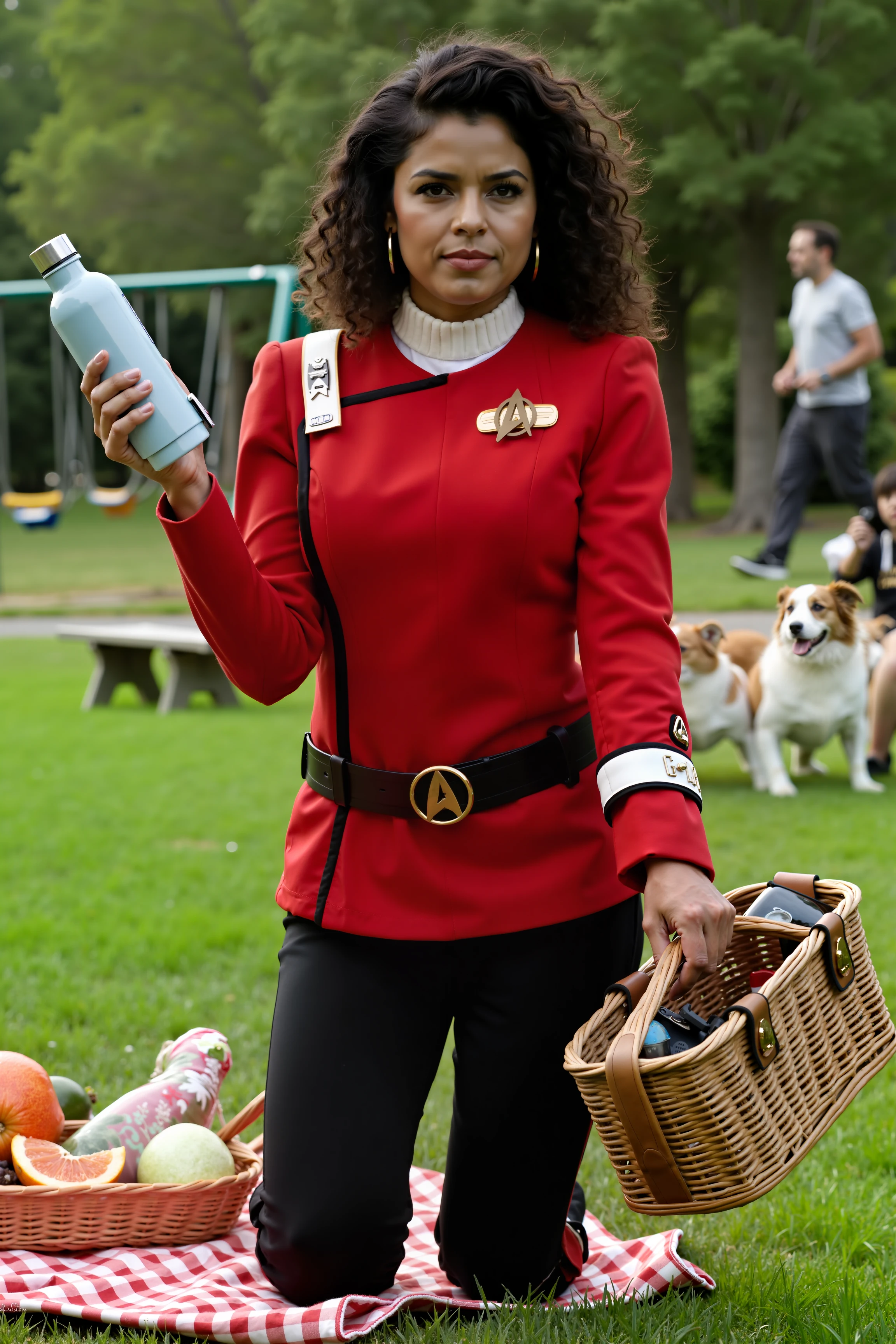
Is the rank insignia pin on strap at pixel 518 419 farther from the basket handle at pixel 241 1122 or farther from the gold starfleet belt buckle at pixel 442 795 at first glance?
the basket handle at pixel 241 1122

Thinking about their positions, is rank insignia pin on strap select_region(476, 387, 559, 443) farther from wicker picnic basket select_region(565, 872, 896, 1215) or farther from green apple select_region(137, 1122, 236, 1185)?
green apple select_region(137, 1122, 236, 1185)

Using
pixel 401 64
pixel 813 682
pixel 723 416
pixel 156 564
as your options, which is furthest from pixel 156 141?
pixel 813 682

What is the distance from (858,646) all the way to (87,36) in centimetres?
3155

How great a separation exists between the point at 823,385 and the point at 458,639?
28.7 feet

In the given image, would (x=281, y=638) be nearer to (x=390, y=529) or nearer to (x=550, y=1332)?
(x=390, y=529)

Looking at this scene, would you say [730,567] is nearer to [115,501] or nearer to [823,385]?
[823,385]

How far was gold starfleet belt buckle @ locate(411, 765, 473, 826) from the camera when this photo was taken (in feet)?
8.17

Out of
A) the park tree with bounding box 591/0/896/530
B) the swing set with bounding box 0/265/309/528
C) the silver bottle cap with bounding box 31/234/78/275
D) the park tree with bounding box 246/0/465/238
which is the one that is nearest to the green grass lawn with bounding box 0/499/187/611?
the swing set with bounding box 0/265/309/528

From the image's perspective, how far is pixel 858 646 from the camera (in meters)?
6.43

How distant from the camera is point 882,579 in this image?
23.1 feet

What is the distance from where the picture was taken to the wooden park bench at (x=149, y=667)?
9672mm

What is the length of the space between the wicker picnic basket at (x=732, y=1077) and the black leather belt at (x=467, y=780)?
1.22 ft

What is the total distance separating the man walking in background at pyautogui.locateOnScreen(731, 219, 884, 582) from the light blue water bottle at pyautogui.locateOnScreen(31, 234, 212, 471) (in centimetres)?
876

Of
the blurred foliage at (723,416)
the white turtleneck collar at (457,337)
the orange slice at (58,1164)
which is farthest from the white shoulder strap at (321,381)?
the blurred foliage at (723,416)
